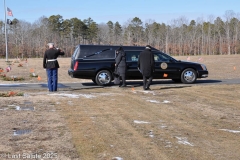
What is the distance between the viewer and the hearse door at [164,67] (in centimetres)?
1616

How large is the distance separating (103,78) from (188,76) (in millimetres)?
3905

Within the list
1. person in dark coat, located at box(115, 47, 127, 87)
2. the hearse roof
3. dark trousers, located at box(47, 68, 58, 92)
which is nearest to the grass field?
dark trousers, located at box(47, 68, 58, 92)

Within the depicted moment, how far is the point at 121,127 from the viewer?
7.25 m

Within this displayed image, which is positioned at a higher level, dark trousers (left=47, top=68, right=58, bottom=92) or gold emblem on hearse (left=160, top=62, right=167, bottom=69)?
gold emblem on hearse (left=160, top=62, right=167, bottom=69)

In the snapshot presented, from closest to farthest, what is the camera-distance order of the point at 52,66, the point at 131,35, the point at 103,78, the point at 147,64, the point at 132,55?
the point at 52,66, the point at 147,64, the point at 103,78, the point at 132,55, the point at 131,35

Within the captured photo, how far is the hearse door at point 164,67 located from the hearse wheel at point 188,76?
0.33 metres

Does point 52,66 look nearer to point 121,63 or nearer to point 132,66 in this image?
point 121,63

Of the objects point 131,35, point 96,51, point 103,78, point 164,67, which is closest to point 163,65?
point 164,67

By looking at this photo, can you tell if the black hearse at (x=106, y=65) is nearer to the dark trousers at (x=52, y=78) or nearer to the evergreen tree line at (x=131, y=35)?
the dark trousers at (x=52, y=78)

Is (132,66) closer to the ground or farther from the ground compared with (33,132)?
farther from the ground

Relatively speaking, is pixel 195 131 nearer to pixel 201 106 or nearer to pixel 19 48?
pixel 201 106

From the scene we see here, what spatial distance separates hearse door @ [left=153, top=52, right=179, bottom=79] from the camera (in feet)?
53.0

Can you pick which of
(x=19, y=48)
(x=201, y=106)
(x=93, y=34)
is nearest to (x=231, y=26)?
(x=93, y=34)

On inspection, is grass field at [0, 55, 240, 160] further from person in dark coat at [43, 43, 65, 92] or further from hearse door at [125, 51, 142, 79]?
hearse door at [125, 51, 142, 79]
